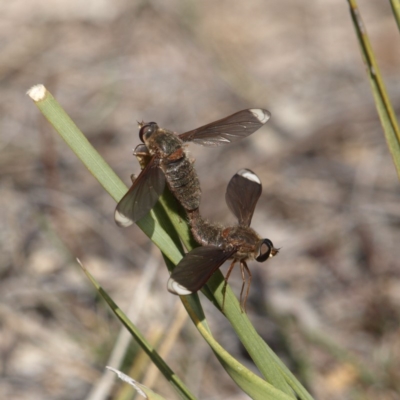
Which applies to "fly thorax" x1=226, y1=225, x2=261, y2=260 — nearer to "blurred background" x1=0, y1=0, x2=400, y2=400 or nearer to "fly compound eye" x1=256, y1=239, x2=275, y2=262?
"fly compound eye" x1=256, y1=239, x2=275, y2=262

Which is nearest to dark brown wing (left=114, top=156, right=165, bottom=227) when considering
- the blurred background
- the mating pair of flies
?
the mating pair of flies

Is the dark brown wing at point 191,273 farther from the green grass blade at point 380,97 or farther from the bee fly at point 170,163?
the green grass blade at point 380,97

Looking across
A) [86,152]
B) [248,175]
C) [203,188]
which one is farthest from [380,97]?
[203,188]

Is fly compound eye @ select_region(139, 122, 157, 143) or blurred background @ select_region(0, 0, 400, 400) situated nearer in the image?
fly compound eye @ select_region(139, 122, 157, 143)

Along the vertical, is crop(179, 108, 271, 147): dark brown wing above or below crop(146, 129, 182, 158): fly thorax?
below

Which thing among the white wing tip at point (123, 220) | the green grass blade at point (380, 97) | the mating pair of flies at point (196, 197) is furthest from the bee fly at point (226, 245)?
the green grass blade at point (380, 97)

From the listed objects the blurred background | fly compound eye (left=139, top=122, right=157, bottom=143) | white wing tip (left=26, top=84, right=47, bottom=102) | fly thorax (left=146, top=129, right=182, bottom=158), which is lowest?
the blurred background

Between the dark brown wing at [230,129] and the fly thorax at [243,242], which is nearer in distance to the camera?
the fly thorax at [243,242]
